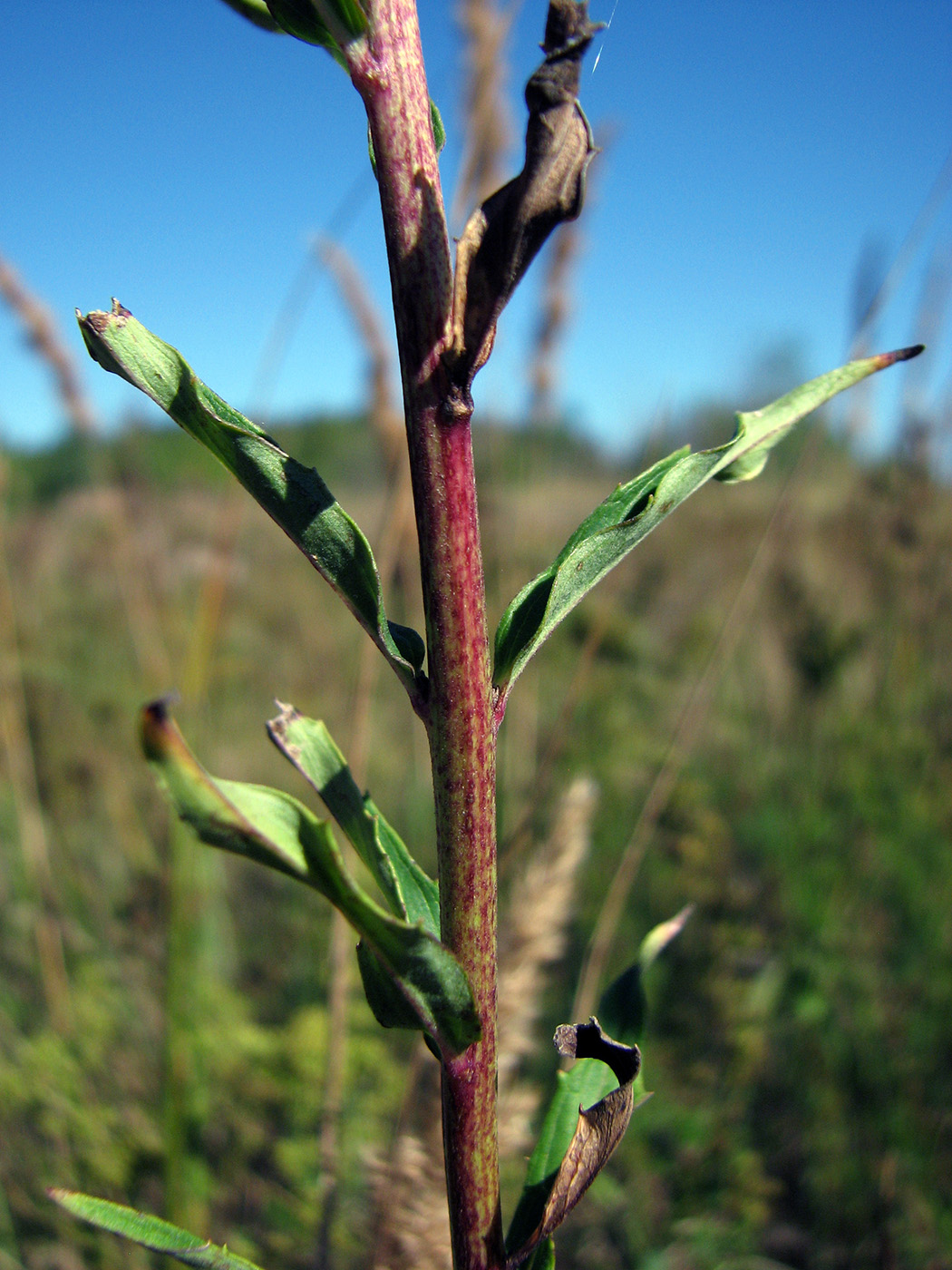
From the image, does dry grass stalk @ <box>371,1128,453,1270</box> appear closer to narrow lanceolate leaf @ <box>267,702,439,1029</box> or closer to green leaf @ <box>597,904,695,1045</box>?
green leaf @ <box>597,904,695,1045</box>

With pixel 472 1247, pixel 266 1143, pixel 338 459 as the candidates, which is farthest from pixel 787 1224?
pixel 338 459

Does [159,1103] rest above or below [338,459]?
below

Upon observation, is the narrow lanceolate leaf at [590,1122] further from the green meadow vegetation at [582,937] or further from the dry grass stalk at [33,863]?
the dry grass stalk at [33,863]

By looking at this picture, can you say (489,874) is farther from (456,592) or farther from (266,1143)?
(266,1143)

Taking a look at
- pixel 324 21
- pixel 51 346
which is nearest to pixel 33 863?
pixel 51 346

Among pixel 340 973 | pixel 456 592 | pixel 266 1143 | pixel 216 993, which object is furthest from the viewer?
pixel 216 993
